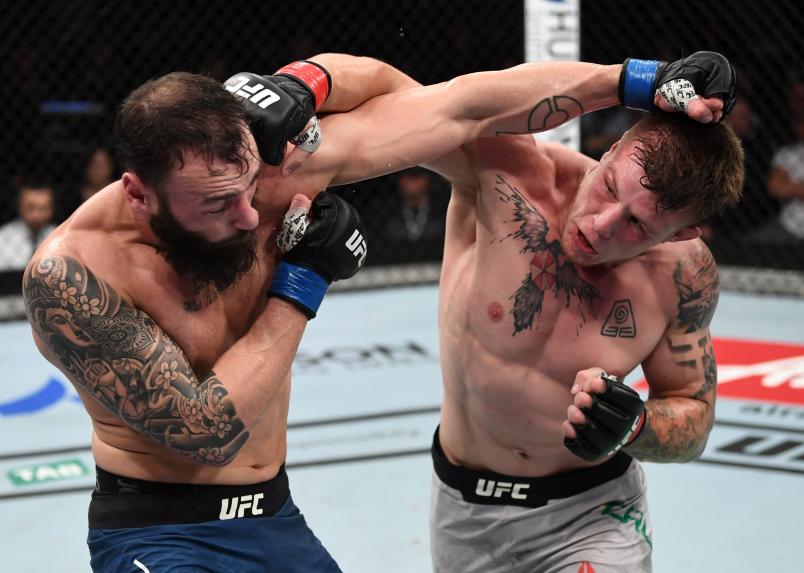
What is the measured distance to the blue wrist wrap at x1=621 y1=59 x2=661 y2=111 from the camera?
6.26 feet

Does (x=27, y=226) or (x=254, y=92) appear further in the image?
(x=27, y=226)

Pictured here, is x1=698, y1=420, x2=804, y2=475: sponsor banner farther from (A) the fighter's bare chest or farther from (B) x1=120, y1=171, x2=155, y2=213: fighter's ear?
(B) x1=120, y1=171, x2=155, y2=213: fighter's ear

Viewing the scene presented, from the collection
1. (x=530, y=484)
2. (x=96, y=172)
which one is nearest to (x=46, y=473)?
(x=530, y=484)

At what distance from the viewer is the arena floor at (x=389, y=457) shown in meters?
3.00

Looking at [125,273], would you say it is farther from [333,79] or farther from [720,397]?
[720,397]

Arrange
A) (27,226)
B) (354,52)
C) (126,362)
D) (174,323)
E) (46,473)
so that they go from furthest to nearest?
(354,52) → (27,226) → (46,473) → (174,323) → (126,362)

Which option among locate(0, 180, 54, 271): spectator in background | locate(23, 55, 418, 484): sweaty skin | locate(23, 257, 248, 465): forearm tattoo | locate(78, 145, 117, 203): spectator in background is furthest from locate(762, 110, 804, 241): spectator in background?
locate(23, 257, 248, 465): forearm tattoo

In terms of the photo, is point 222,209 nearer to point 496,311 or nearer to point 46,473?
point 496,311

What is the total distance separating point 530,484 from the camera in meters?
2.19

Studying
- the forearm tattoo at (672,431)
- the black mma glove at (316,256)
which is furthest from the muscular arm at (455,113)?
the forearm tattoo at (672,431)

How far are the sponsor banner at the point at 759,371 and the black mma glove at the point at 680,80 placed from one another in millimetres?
2299

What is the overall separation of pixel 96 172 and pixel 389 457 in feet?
9.19

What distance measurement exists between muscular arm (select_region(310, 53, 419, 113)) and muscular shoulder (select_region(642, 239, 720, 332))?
0.59 m

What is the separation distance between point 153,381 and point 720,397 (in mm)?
2850
